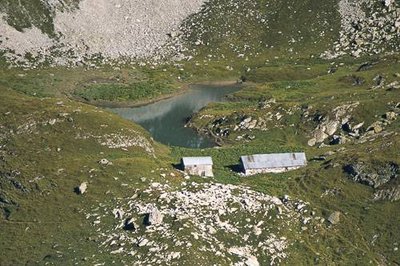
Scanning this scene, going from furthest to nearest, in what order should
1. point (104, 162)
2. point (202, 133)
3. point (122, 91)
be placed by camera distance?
1. point (122, 91)
2. point (202, 133)
3. point (104, 162)

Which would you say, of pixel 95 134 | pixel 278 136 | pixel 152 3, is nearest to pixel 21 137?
pixel 95 134

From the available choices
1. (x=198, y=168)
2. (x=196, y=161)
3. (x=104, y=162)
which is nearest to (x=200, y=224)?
(x=198, y=168)

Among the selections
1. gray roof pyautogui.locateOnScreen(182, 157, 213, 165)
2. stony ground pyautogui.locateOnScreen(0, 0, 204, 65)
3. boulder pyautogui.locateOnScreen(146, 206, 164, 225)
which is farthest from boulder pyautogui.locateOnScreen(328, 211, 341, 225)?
stony ground pyautogui.locateOnScreen(0, 0, 204, 65)

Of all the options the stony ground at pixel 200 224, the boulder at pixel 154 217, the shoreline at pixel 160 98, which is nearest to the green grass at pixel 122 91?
the shoreline at pixel 160 98

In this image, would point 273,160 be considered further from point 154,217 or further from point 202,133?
point 202,133

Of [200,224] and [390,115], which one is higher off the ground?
[200,224]

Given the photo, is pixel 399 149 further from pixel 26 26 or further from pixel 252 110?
pixel 26 26

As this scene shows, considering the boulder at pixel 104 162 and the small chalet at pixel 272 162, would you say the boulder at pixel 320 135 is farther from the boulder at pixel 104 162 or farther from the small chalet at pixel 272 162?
the boulder at pixel 104 162
